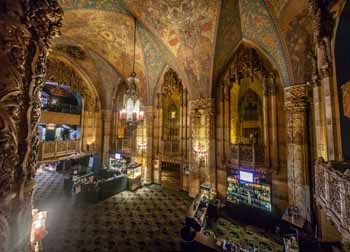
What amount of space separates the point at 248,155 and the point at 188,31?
648 centimetres

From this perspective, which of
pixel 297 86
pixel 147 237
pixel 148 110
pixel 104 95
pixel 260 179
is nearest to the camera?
pixel 147 237

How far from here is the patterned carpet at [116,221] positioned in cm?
486

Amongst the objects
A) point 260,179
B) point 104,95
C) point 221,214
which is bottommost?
point 221,214

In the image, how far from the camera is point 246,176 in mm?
7480

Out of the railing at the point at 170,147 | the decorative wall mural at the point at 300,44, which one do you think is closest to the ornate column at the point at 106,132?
the railing at the point at 170,147

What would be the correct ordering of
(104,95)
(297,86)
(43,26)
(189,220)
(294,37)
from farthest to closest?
1. (104,95)
2. (297,86)
3. (294,37)
4. (189,220)
5. (43,26)

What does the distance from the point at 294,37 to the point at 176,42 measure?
15.9ft

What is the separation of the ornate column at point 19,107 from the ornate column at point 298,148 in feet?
25.3

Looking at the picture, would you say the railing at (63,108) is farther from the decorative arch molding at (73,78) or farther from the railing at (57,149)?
the railing at (57,149)

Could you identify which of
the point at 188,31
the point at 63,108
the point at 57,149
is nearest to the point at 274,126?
the point at 188,31

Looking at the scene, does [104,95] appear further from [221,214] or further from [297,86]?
[297,86]

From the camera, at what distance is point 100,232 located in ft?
17.9

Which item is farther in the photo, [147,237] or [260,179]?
[260,179]

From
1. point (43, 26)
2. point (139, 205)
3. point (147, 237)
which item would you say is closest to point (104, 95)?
point (139, 205)
